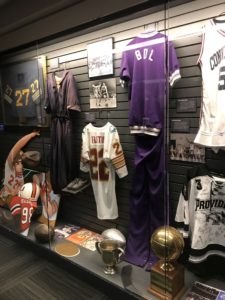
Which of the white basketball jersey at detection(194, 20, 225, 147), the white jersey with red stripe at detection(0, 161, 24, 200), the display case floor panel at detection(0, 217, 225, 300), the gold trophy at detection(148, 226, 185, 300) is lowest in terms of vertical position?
the display case floor panel at detection(0, 217, 225, 300)

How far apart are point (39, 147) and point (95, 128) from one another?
828 mm

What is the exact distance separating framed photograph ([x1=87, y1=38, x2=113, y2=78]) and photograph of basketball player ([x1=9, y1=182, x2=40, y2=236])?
144 centimetres

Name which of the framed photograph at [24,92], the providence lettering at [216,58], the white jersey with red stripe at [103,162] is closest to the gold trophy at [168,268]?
the white jersey with red stripe at [103,162]

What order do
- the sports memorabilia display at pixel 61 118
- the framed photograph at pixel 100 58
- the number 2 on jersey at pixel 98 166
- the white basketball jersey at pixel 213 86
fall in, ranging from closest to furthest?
1. the white basketball jersey at pixel 213 86
2. the framed photograph at pixel 100 58
3. the number 2 on jersey at pixel 98 166
4. the sports memorabilia display at pixel 61 118

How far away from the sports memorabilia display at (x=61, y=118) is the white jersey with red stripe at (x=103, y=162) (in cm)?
21

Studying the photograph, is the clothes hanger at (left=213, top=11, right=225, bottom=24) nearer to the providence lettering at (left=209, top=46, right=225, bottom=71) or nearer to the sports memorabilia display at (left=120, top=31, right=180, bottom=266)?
the providence lettering at (left=209, top=46, right=225, bottom=71)

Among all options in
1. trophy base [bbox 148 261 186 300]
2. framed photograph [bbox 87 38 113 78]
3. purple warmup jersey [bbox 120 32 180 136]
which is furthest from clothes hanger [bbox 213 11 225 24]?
trophy base [bbox 148 261 186 300]

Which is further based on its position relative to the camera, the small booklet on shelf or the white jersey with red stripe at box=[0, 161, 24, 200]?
the white jersey with red stripe at box=[0, 161, 24, 200]

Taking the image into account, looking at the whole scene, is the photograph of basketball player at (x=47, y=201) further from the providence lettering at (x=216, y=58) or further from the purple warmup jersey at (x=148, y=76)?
the providence lettering at (x=216, y=58)

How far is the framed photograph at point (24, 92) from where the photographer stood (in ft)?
9.30

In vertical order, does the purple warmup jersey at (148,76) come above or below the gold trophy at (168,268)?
above

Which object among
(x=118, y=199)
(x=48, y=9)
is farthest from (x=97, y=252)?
(x=48, y=9)

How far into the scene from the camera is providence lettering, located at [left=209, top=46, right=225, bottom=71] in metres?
1.64

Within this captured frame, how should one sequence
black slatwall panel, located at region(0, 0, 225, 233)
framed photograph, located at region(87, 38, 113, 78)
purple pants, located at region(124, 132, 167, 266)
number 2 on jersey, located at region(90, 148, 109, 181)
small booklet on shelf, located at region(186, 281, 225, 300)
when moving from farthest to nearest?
number 2 on jersey, located at region(90, 148, 109, 181) → framed photograph, located at region(87, 38, 113, 78) → purple pants, located at region(124, 132, 167, 266) → black slatwall panel, located at region(0, 0, 225, 233) → small booklet on shelf, located at region(186, 281, 225, 300)
